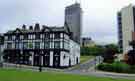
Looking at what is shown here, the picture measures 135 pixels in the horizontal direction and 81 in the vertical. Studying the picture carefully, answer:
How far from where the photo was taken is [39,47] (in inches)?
3017

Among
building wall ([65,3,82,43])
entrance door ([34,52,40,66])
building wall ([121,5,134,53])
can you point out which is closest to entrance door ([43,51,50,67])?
entrance door ([34,52,40,66])

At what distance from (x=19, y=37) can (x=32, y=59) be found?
356 inches

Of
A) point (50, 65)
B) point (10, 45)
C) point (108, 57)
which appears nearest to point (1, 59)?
point (10, 45)

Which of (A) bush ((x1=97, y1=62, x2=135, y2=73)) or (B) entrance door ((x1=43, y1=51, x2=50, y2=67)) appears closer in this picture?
(A) bush ((x1=97, y1=62, x2=135, y2=73))

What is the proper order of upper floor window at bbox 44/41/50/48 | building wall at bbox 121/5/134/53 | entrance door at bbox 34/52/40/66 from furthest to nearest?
1. building wall at bbox 121/5/134/53
2. entrance door at bbox 34/52/40/66
3. upper floor window at bbox 44/41/50/48

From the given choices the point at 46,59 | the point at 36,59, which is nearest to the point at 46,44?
the point at 46,59

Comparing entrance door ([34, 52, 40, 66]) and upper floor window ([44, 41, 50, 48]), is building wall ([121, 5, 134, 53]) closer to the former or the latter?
upper floor window ([44, 41, 50, 48])

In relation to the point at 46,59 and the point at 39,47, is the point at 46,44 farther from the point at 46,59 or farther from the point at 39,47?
the point at 46,59

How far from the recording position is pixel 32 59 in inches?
3031

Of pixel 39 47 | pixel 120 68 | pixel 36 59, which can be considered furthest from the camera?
pixel 39 47

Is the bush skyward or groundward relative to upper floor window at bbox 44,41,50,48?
groundward

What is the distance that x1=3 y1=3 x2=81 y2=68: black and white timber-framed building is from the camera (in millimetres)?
73375

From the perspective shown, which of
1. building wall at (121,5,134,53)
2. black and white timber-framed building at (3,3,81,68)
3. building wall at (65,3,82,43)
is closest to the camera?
black and white timber-framed building at (3,3,81,68)

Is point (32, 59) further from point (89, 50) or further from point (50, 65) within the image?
point (89, 50)
